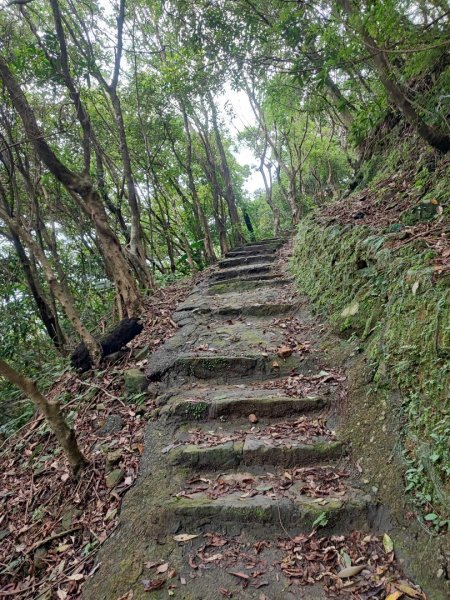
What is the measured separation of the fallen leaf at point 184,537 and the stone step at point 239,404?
1.19m

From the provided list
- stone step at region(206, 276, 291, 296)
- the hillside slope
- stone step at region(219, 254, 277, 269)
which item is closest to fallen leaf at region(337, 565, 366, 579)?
the hillside slope

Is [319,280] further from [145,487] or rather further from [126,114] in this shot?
[126,114]

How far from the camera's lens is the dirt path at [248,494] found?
2.31 metres

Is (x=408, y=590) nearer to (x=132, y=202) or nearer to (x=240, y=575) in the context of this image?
(x=240, y=575)

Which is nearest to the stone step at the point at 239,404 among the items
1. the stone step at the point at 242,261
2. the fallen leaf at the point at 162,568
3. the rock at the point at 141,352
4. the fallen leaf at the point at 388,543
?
the rock at the point at 141,352

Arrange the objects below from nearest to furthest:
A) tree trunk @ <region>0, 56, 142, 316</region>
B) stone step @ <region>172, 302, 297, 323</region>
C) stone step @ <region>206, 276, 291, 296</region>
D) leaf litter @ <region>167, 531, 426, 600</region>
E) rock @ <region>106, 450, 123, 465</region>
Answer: leaf litter @ <region>167, 531, 426, 600</region>, rock @ <region>106, 450, 123, 465</region>, tree trunk @ <region>0, 56, 142, 316</region>, stone step @ <region>172, 302, 297, 323</region>, stone step @ <region>206, 276, 291, 296</region>

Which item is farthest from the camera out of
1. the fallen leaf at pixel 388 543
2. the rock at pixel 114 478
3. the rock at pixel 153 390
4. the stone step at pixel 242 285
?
the stone step at pixel 242 285

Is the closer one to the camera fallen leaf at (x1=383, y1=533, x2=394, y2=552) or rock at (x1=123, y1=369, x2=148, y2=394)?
fallen leaf at (x1=383, y1=533, x2=394, y2=552)

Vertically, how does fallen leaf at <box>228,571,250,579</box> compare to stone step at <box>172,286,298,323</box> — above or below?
below

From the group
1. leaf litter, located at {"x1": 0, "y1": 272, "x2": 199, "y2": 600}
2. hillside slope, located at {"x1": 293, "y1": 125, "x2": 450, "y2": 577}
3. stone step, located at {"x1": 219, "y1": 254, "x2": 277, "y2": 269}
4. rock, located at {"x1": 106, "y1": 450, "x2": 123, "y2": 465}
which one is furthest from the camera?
stone step, located at {"x1": 219, "y1": 254, "x2": 277, "y2": 269}

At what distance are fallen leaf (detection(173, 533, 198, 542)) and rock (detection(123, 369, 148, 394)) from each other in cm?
193

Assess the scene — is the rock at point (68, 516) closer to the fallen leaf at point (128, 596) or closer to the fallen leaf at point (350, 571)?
the fallen leaf at point (128, 596)

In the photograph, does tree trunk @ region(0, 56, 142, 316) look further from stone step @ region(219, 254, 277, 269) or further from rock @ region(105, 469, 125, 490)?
stone step @ region(219, 254, 277, 269)

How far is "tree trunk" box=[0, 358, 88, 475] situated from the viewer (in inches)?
118
